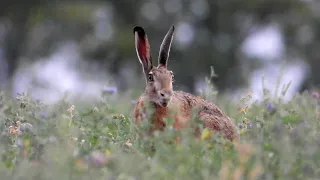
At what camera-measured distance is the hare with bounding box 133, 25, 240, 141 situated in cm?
792

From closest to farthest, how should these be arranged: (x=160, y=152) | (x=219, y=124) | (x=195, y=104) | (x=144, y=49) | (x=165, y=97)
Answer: (x=160, y=152)
(x=165, y=97)
(x=219, y=124)
(x=195, y=104)
(x=144, y=49)

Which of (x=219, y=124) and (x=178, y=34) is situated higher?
(x=178, y=34)

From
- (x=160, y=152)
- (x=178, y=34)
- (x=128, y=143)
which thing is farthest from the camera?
(x=178, y=34)

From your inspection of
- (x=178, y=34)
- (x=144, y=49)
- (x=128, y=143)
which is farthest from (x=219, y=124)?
(x=178, y=34)

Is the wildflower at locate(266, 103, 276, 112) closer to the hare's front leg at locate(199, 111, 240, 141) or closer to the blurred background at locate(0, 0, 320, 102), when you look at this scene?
the hare's front leg at locate(199, 111, 240, 141)

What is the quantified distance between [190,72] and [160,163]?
35.8 m

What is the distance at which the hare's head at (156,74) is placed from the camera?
26.0 ft

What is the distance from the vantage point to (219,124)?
8.20 metres

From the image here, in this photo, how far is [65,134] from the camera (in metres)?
5.96

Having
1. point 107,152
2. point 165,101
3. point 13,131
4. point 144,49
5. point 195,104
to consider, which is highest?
point 144,49

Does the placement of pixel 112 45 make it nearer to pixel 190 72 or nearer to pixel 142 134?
pixel 190 72

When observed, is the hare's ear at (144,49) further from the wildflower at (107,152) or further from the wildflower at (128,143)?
the wildflower at (107,152)

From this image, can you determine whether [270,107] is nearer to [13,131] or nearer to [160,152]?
[160,152]

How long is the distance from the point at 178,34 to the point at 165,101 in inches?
1415
